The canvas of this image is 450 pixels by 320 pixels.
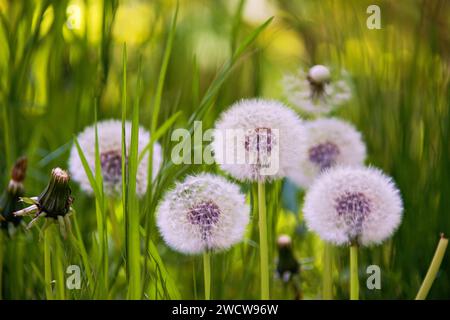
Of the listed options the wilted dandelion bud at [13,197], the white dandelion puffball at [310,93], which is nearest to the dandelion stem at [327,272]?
the white dandelion puffball at [310,93]

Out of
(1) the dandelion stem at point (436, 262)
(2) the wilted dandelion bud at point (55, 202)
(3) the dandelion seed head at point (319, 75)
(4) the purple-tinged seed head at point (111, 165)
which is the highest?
(3) the dandelion seed head at point (319, 75)

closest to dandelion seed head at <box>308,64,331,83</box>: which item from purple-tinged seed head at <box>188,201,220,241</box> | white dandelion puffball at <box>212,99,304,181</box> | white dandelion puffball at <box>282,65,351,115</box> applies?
white dandelion puffball at <box>282,65,351,115</box>

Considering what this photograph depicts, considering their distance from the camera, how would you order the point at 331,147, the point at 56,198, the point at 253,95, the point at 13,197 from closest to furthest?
the point at 56,198 < the point at 13,197 < the point at 331,147 < the point at 253,95

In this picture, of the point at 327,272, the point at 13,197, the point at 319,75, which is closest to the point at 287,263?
the point at 327,272

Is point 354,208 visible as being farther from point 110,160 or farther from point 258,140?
point 110,160

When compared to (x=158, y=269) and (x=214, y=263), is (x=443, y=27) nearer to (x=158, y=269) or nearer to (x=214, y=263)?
(x=214, y=263)

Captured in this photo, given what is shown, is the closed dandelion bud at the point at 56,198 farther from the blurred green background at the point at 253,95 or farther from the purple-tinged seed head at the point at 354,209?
the purple-tinged seed head at the point at 354,209
